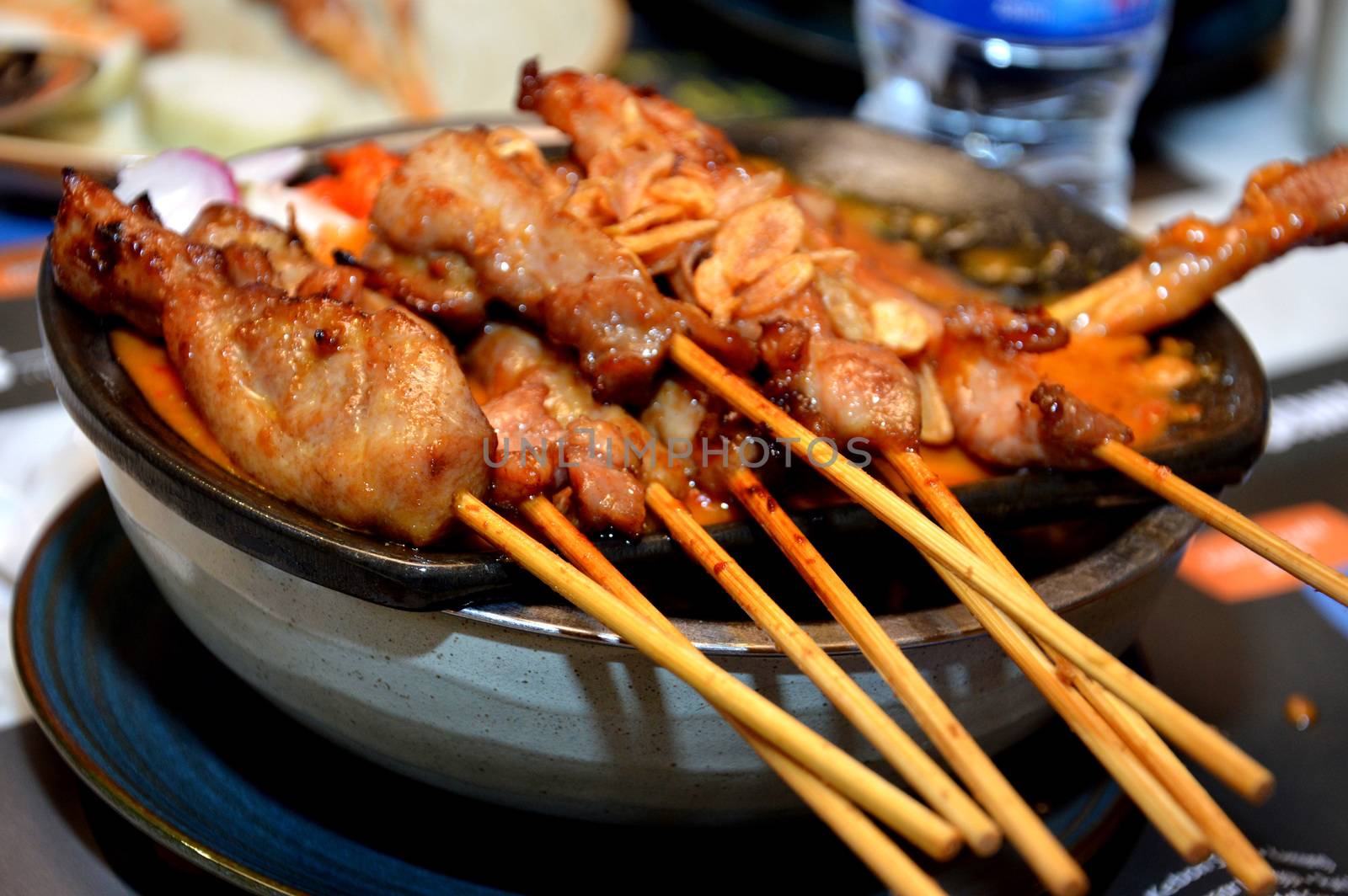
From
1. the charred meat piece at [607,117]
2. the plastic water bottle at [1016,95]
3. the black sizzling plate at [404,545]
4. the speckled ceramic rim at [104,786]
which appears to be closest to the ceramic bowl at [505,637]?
the black sizzling plate at [404,545]

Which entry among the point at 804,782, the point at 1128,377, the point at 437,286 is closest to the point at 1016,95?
the point at 1128,377

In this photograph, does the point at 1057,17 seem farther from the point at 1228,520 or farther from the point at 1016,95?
the point at 1228,520

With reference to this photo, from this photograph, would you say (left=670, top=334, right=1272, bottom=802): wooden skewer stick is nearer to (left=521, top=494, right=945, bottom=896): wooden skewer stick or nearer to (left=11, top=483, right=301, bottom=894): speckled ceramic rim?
(left=521, top=494, right=945, bottom=896): wooden skewer stick

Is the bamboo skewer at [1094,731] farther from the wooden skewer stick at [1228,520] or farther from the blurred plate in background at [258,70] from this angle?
the blurred plate in background at [258,70]

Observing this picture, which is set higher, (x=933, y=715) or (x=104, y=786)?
(x=933, y=715)

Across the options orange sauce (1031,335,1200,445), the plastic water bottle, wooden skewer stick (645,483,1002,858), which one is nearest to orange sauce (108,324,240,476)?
wooden skewer stick (645,483,1002,858)

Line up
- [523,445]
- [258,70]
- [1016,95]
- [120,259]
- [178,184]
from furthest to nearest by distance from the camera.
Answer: [1016,95]
[258,70]
[178,184]
[120,259]
[523,445]
